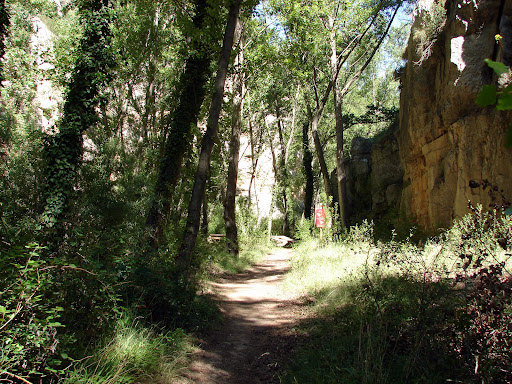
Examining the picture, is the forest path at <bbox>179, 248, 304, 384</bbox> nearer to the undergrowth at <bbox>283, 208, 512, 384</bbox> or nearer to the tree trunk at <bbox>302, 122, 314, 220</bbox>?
the undergrowth at <bbox>283, 208, 512, 384</bbox>

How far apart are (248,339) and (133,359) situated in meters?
2.45

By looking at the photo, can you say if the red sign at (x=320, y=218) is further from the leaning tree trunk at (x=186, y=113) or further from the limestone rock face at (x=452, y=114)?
the leaning tree trunk at (x=186, y=113)

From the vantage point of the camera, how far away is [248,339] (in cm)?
599

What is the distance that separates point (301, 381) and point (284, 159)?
88.8 ft

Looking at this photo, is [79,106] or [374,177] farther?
[374,177]

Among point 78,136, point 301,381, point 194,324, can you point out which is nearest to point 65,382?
point 301,381

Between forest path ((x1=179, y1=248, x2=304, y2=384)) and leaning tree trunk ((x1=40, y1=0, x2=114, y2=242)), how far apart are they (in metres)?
4.63

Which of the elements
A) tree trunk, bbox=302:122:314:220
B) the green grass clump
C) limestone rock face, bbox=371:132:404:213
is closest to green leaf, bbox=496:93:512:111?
the green grass clump

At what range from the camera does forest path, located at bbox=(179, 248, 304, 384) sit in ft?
15.1

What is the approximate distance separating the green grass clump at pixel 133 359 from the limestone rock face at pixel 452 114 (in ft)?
27.8

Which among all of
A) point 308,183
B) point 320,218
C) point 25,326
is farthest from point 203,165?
point 308,183

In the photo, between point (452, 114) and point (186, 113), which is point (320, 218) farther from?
point (186, 113)

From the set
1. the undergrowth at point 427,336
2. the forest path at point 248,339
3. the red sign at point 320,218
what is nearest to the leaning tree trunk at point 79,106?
the forest path at point 248,339

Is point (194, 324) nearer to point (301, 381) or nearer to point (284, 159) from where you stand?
point (301, 381)
